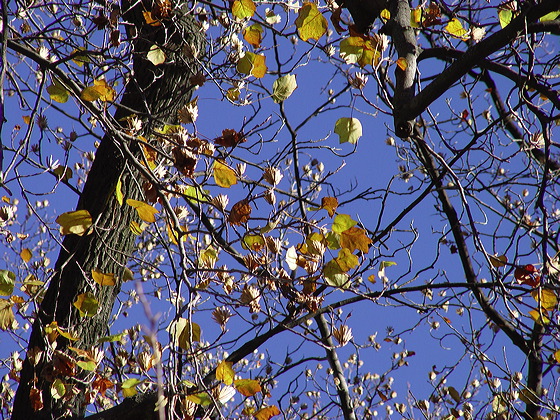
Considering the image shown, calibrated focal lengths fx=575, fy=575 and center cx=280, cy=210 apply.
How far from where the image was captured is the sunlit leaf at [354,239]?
2.31 meters

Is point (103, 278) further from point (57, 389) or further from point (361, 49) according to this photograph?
point (361, 49)

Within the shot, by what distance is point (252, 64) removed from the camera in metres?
2.74

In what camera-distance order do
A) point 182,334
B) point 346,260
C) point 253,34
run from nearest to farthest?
point 182,334
point 346,260
point 253,34

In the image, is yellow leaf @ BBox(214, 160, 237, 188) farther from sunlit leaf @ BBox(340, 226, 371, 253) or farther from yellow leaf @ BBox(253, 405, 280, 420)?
yellow leaf @ BBox(253, 405, 280, 420)

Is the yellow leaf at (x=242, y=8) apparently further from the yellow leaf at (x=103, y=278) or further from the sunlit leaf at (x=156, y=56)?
the yellow leaf at (x=103, y=278)

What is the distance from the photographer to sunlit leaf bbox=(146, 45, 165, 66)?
2951mm

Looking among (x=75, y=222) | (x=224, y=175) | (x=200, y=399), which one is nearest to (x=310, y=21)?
(x=224, y=175)

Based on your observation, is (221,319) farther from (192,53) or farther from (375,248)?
(192,53)

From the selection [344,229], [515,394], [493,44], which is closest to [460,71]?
[493,44]

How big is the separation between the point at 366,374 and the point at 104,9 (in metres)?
3.98

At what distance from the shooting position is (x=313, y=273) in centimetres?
246

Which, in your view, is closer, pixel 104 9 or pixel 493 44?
pixel 493 44

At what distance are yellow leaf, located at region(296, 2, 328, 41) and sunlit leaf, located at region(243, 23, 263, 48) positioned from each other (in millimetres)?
610

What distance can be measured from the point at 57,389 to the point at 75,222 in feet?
2.64
